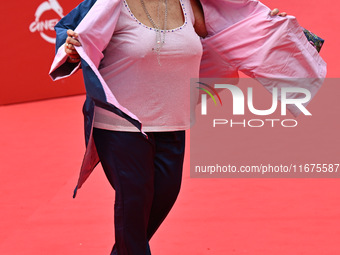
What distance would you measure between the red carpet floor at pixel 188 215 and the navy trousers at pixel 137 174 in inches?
27.8

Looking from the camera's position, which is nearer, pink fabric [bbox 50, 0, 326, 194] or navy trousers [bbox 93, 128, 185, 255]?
navy trousers [bbox 93, 128, 185, 255]

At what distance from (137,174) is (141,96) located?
28 centimetres

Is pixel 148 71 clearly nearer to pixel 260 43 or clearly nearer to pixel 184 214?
pixel 260 43

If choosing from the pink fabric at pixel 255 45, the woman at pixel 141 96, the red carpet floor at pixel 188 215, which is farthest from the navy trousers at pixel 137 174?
the red carpet floor at pixel 188 215

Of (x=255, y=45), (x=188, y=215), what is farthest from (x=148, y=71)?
(x=188, y=215)

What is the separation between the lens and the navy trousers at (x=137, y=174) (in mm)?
2176

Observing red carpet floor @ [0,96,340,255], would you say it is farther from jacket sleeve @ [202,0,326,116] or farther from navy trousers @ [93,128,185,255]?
jacket sleeve @ [202,0,326,116]

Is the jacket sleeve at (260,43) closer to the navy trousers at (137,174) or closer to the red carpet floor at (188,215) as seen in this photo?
the navy trousers at (137,174)

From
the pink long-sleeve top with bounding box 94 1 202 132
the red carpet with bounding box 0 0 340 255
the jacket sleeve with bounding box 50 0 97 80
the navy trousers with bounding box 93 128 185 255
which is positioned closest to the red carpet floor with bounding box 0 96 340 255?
the red carpet with bounding box 0 0 340 255

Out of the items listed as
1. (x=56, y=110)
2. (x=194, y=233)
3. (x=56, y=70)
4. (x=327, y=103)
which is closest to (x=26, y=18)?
(x=56, y=110)

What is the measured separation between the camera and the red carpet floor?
2992 mm

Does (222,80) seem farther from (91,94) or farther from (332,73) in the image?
(332,73)

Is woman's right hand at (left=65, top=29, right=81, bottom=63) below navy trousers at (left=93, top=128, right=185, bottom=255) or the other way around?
the other way around

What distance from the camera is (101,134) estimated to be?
2207 millimetres
